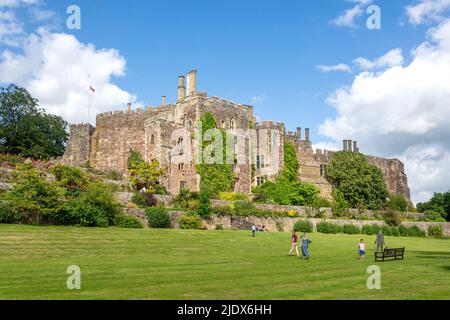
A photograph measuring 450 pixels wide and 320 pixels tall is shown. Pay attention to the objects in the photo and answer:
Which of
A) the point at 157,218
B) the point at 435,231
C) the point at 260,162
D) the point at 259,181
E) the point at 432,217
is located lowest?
the point at 435,231

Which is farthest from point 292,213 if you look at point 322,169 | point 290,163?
point 322,169

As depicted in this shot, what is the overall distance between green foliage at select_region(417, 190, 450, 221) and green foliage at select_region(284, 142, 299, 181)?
19.5 m

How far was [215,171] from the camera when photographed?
5134 cm

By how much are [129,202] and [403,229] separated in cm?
2823

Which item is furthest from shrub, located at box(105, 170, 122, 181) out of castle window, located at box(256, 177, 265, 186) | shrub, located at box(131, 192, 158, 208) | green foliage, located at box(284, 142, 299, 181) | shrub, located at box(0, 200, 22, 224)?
green foliage, located at box(284, 142, 299, 181)

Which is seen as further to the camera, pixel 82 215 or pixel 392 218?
pixel 392 218

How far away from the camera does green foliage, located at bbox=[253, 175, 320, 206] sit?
54.2m

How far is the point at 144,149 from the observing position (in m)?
55.8

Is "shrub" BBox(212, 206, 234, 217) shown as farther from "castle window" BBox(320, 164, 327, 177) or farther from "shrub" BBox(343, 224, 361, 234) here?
"castle window" BBox(320, 164, 327, 177)

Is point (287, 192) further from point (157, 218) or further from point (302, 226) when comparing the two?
point (157, 218)

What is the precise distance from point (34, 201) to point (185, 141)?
22909 mm

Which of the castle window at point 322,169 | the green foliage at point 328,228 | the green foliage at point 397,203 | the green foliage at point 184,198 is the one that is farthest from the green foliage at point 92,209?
the green foliage at point 397,203
